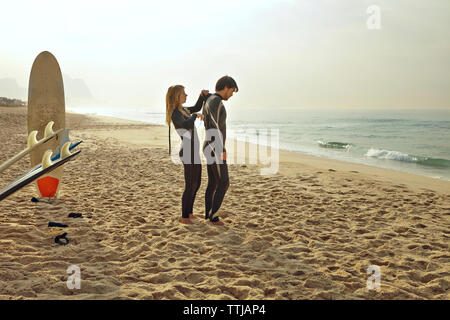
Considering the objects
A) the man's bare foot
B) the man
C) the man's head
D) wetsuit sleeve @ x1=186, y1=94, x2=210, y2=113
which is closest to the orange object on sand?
the man's bare foot

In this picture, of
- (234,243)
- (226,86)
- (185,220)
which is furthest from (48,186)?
(226,86)

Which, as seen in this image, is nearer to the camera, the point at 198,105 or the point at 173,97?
the point at 173,97

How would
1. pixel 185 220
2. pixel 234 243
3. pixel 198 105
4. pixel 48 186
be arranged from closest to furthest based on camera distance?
A: pixel 234 243, pixel 198 105, pixel 185 220, pixel 48 186

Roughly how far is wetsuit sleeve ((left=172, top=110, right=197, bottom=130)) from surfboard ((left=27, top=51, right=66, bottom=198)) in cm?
281

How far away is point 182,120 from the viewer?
4203 millimetres

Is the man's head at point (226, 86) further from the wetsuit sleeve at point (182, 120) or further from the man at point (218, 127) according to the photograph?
the wetsuit sleeve at point (182, 120)

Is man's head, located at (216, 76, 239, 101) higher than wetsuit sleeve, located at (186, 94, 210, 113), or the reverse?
man's head, located at (216, 76, 239, 101)

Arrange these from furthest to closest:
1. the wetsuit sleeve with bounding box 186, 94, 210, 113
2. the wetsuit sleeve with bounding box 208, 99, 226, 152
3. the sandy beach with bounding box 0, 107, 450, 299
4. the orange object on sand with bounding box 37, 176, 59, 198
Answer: the orange object on sand with bounding box 37, 176, 59, 198 → the wetsuit sleeve with bounding box 186, 94, 210, 113 → the wetsuit sleeve with bounding box 208, 99, 226, 152 → the sandy beach with bounding box 0, 107, 450, 299

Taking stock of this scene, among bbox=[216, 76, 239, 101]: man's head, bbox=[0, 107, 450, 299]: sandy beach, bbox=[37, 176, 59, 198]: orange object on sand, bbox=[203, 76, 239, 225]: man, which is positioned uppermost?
bbox=[216, 76, 239, 101]: man's head

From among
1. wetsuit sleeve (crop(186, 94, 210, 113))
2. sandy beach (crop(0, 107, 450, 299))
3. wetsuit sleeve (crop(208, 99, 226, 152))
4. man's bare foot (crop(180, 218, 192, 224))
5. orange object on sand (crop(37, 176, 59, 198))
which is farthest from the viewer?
orange object on sand (crop(37, 176, 59, 198))

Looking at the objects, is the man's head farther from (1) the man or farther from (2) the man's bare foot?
(2) the man's bare foot

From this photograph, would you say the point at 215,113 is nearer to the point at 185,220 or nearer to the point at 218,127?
the point at 218,127

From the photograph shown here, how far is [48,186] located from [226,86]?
154 inches

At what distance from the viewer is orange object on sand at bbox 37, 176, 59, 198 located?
5.57 m
